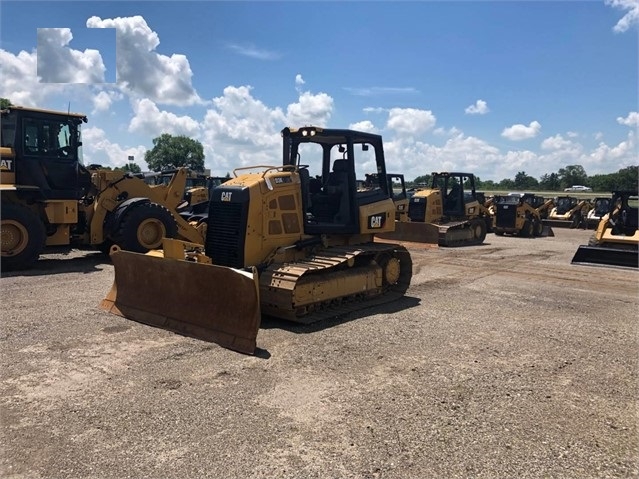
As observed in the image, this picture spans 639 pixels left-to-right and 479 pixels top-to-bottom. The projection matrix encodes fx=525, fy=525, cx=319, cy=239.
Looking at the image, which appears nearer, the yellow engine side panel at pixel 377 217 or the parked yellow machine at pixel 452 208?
the yellow engine side panel at pixel 377 217

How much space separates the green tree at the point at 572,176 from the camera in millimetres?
87250

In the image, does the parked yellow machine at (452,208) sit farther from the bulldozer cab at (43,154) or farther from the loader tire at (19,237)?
the loader tire at (19,237)

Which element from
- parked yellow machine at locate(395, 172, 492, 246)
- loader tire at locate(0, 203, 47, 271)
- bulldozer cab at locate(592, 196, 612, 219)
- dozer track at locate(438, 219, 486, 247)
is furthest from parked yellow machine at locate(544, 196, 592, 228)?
loader tire at locate(0, 203, 47, 271)

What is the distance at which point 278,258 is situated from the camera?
7.65 m

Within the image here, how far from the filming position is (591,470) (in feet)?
11.5

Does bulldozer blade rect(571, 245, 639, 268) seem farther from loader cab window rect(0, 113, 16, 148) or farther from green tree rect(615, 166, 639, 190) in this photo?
green tree rect(615, 166, 639, 190)

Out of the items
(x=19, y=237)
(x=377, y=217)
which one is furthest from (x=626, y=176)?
(x=19, y=237)

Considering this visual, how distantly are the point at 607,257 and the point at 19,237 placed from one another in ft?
45.0

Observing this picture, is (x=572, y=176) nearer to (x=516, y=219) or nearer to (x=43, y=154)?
(x=516, y=219)

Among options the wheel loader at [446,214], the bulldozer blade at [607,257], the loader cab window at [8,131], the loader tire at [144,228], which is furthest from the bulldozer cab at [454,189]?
the loader cab window at [8,131]

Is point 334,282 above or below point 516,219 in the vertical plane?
below

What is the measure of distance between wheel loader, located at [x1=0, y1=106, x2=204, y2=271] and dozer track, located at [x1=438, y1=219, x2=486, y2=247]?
9.12 m

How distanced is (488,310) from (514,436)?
4.33 m

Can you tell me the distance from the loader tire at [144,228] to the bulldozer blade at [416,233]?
7993 millimetres
